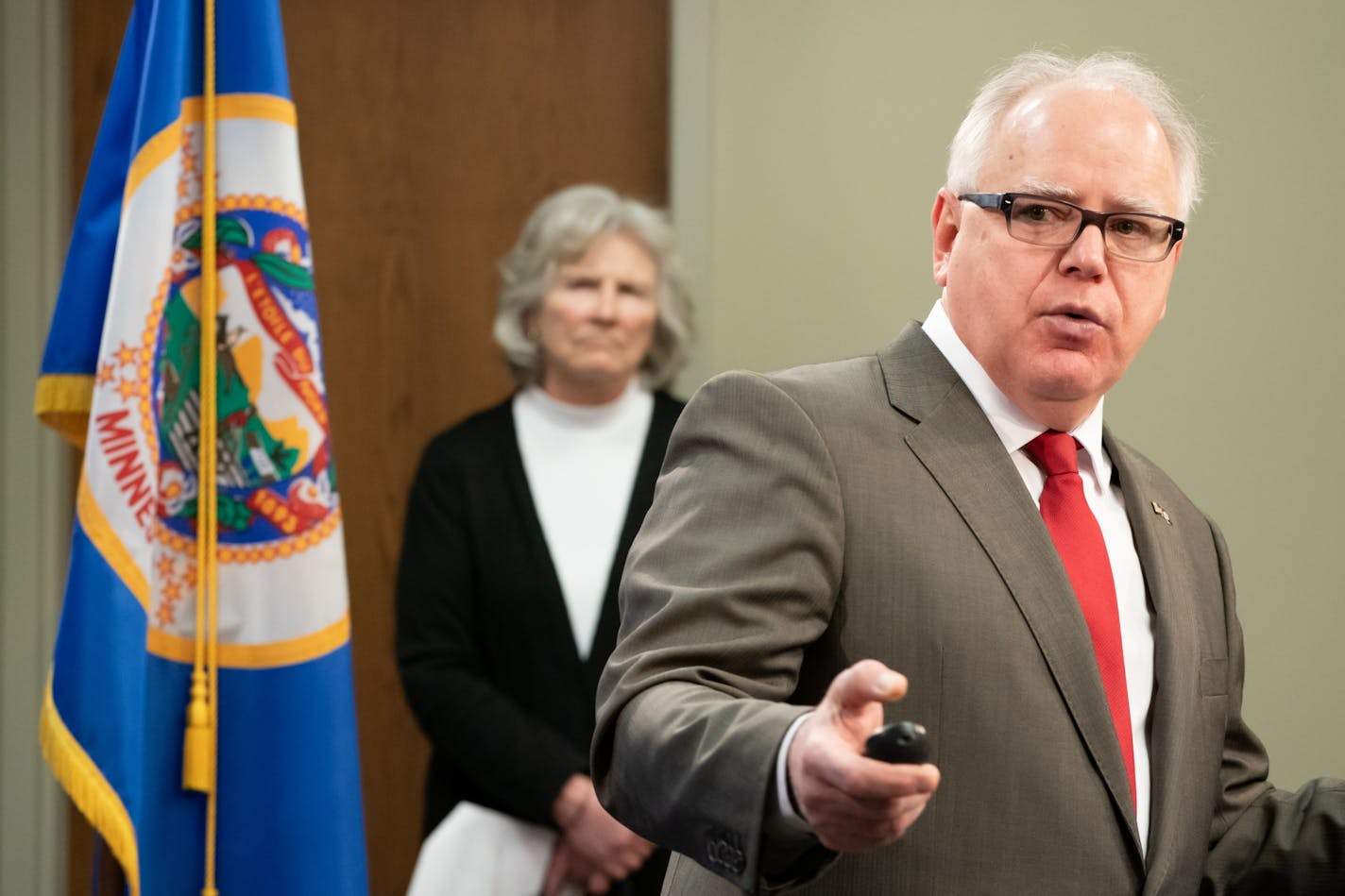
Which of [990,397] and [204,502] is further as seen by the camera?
[204,502]

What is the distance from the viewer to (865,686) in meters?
0.90

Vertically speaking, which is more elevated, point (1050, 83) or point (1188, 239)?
point (1050, 83)

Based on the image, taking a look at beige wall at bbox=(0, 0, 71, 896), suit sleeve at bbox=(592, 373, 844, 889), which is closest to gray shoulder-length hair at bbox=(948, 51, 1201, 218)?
suit sleeve at bbox=(592, 373, 844, 889)

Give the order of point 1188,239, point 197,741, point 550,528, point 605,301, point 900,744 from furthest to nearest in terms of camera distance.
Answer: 1. point 1188,239
2. point 605,301
3. point 550,528
4. point 197,741
5. point 900,744

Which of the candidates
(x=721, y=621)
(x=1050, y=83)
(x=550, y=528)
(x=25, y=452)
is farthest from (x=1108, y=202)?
(x=25, y=452)

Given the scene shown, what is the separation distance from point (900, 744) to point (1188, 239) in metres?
2.35

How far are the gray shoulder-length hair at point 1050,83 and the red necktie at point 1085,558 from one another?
0.90 feet

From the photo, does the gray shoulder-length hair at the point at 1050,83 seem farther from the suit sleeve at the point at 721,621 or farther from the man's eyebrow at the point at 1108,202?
the suit sleeve at the point at 721,621

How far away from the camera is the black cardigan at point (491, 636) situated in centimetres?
248

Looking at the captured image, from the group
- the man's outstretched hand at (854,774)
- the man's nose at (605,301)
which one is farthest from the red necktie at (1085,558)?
the man's nose at (605,301)

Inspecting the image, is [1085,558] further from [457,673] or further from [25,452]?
[25,452]

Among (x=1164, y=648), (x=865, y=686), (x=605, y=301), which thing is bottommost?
(x=1164, y=648)

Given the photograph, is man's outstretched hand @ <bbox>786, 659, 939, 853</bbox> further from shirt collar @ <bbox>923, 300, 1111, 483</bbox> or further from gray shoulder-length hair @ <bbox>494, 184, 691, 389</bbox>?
gray shoulder-length hair @ <bbox>494, 184, 691, 389</bbox>

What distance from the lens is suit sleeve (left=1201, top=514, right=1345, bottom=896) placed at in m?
1.43
